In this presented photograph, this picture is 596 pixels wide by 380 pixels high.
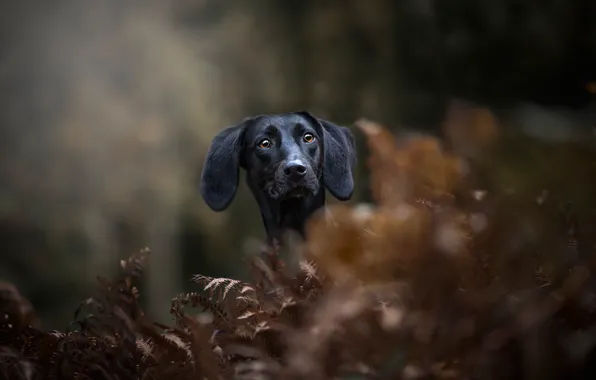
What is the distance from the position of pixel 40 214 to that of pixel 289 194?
5.13 m

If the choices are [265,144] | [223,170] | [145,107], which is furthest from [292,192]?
[145,107]

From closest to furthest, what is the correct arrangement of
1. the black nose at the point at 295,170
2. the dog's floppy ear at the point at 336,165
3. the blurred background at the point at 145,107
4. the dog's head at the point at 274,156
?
1. the black nose at the point at 295,170
2. the dog's head at the point at 274,156
3. the dog's floppy ear at the point at 336,165
4. the blurred background at the point at 145,107

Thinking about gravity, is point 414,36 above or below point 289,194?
above

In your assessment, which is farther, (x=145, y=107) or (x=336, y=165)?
(x=145, y=107)

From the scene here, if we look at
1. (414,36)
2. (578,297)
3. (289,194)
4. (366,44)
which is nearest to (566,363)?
(578,297)

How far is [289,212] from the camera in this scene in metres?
3.35

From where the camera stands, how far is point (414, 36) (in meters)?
6.52

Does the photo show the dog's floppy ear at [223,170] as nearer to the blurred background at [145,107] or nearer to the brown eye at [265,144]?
the brown eye at [265,144]

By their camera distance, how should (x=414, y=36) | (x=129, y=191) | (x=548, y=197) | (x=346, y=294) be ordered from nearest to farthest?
(x=346, y=294), (x=548, y=197), (x=414, y=36), (x=129, y=191)

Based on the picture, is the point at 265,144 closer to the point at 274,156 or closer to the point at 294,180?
the point at 274,156

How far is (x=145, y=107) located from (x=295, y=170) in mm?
4728

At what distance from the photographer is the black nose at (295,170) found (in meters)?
3.12

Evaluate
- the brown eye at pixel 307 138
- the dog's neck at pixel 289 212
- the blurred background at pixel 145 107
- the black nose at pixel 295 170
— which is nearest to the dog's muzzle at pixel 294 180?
the black nose at pixel 295 170

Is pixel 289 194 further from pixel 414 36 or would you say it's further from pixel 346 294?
pixel 414 36
